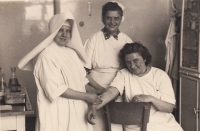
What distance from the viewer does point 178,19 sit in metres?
4.05

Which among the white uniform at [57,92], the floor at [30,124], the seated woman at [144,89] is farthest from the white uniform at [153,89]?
the floor at [30,124]

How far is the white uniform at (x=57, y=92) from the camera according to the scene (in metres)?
2.10

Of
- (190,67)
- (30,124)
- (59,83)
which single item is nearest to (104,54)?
(59,83)

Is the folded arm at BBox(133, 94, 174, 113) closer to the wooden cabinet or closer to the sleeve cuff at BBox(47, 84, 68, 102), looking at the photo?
the sleeve cuff at BBox(47, 84, 68, 102)

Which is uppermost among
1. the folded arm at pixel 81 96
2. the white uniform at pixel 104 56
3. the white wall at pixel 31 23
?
the white wall at pixel 31 23

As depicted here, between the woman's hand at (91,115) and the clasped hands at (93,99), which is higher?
the clasped hands at (93,99)

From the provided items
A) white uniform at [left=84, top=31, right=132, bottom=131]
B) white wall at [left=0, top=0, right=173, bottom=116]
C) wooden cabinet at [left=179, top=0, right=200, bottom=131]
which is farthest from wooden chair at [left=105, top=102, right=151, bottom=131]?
white wall at [left=0, top=0, right=173, bottom=116]

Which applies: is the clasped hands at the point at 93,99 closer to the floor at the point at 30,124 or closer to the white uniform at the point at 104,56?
the white uniform at the point at 104,56

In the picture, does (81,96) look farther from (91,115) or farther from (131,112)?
(131,112)

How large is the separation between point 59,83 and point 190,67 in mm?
2054

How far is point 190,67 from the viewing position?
3.65 m

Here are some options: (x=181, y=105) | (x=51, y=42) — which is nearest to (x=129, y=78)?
(x=51, y=42)

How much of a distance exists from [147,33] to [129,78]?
2698 mm

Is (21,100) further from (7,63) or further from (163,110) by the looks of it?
(7,63)
